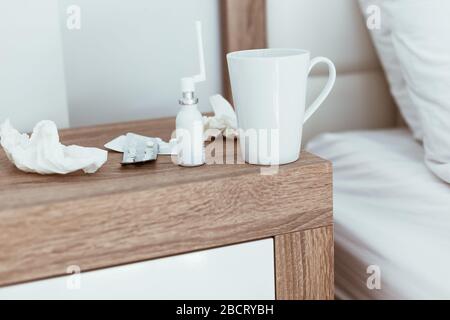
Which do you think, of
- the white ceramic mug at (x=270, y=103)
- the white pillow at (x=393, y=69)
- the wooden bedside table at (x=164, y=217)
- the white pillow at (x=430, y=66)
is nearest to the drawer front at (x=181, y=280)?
the wooden bedside table at (x=164, y=217)

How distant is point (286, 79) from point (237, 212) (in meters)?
0.17

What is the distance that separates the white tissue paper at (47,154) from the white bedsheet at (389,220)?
425 mm

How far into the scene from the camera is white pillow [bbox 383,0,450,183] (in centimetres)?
94

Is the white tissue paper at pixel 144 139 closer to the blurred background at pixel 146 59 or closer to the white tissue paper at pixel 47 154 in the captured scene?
the white tissue paper at pixel 47 154

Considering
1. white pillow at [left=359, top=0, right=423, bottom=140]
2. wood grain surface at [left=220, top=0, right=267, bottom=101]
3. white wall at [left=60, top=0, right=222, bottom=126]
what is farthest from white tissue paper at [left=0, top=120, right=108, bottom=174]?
white pillow at [left=359, top=0, right=423, bottom=140]

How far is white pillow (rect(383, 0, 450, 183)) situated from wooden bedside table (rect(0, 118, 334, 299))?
0.29 meters

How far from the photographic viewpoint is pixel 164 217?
2.20ft

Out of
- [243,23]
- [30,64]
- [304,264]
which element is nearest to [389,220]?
[304,264]

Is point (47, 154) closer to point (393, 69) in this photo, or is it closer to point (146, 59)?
point (146, 59)

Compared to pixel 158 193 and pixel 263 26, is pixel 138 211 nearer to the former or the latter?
pixel 158 193

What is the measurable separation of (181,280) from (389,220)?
380 mm
